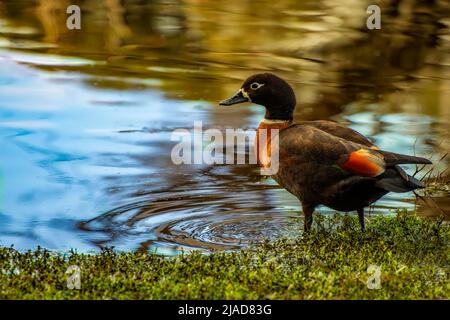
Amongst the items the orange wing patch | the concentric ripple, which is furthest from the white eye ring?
the orange wing patch

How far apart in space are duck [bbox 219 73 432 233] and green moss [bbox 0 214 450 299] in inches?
11.1

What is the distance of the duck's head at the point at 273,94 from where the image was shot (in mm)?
8266

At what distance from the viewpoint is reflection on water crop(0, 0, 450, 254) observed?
8.39 meters

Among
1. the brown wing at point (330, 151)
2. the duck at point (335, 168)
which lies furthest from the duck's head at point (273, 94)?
the brown wing at point (330, 151)

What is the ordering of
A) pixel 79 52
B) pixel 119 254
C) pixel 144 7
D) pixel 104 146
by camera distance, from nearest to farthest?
pixel 119 254 < pixel 104 146 < pixel 79 52 < pixel 144 7

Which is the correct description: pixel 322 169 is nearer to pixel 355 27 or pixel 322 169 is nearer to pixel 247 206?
pixel 247 206

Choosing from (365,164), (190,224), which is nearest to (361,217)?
(365,164)

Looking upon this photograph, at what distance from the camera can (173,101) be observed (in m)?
12.5

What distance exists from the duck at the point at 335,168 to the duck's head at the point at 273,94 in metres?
0.25

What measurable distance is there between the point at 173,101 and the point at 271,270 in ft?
20.5

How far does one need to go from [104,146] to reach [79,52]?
4861 millimetres

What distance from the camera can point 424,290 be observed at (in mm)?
6023

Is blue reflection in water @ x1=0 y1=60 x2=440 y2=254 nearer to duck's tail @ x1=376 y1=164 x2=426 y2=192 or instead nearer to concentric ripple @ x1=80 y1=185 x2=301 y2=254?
concentric ripple @ x1=80 y1=185 x2=301 y2=254

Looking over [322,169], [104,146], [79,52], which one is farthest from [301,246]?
[79,52]
